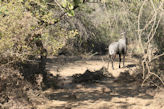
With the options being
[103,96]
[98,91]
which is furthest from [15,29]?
[98,91]

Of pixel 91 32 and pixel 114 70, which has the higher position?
pixel 91 32

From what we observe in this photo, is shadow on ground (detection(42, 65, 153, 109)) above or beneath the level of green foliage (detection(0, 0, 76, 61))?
beneath

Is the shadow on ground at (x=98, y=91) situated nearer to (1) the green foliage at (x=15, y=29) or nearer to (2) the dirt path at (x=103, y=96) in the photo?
(2) the dirt path at (x=103, y=96)

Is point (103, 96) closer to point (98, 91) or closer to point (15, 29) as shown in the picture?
point (98, 91)

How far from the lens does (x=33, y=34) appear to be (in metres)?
6.36

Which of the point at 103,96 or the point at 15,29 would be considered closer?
the point at 15,29

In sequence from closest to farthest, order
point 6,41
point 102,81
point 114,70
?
point 6,41 → point 102,81 → point 114,70

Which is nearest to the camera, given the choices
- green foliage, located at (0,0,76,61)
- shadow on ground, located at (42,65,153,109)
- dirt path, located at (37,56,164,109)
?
green foliage, located at (0,0,76,61)

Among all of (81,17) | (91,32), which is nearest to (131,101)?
(91,32)

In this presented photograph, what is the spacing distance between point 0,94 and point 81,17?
3.88 metres

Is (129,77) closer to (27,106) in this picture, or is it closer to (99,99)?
(99,99)

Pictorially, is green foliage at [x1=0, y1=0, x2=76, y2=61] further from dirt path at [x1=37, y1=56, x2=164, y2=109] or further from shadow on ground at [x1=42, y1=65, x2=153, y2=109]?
shadow on ground at [x1=42, y1=65, x2=153, y2=109]

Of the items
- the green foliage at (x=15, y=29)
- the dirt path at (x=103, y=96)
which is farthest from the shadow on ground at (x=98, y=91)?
the green foliage at (x=15, y=29)

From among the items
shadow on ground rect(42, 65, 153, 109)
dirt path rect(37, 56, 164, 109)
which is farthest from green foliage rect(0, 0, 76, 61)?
shadow on ground rect(42, 65, 153, 109)
